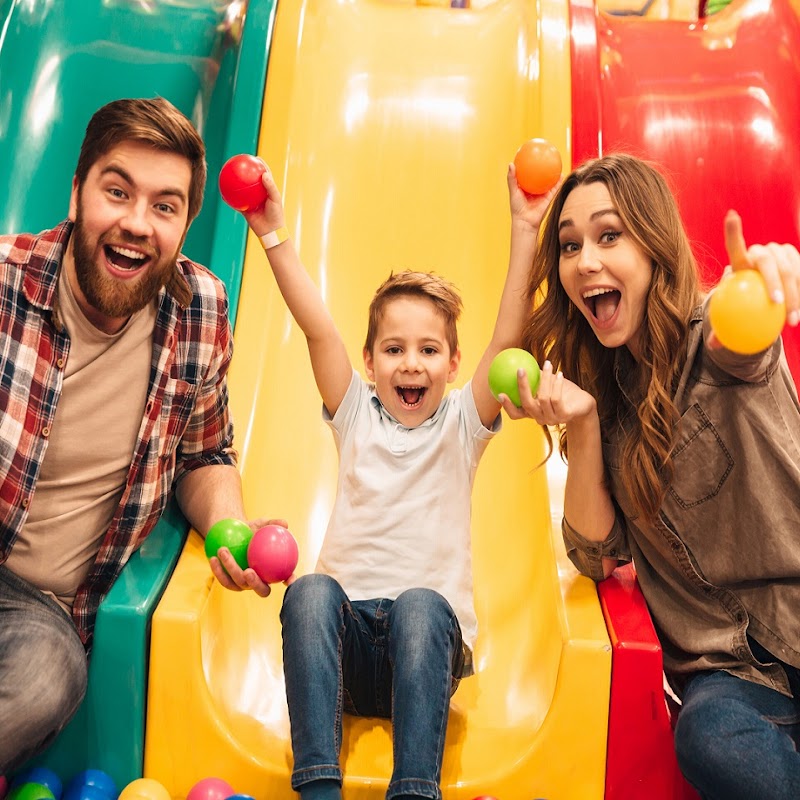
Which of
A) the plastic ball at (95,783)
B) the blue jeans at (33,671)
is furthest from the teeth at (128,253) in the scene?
the plastic ball at (95,783)

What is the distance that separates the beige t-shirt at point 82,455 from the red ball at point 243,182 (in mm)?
334

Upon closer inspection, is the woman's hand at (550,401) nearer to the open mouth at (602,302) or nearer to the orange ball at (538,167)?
the open mouth at (602,302)

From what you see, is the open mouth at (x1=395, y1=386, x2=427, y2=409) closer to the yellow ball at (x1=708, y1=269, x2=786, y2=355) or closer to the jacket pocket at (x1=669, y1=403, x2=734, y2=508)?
the jacket pocket at (x1=669, y1=403, x2=734, y2=508)

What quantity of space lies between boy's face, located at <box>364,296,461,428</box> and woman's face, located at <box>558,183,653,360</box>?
13.0 inches

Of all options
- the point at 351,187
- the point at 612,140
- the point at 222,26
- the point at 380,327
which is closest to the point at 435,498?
the point at 380,327

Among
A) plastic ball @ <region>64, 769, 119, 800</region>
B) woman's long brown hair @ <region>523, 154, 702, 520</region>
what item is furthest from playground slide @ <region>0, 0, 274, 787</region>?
plastic ball @ <region>64, 769, 119, 800</region>

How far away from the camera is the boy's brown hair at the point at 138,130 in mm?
2059

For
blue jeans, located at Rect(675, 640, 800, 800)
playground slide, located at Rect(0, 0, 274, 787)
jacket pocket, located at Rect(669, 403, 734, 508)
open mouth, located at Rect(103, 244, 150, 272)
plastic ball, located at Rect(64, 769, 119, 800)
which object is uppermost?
playground slide, located at Rect(0, 0, 274, 787)

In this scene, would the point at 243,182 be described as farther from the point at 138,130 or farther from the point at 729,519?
the point at 729,519

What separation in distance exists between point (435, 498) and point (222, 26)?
2126 mm

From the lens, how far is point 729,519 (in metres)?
1.89

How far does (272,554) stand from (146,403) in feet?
1.53

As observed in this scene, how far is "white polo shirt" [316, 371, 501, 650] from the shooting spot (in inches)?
82.7

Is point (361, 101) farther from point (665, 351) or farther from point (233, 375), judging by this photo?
point (665, 351)
